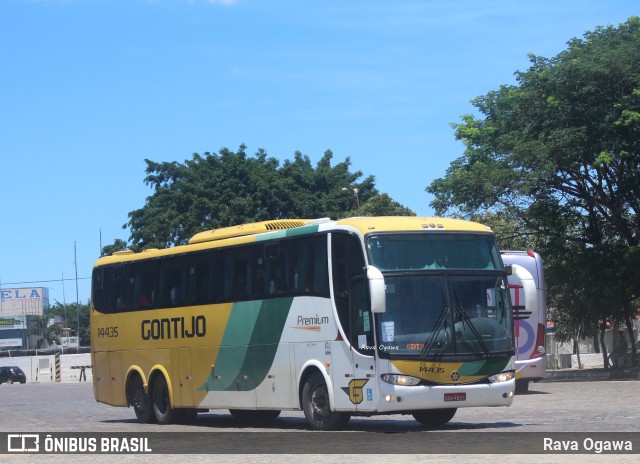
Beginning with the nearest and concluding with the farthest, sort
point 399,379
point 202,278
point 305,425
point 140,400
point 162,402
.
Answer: point 399,379 → point 305,425 → point 202,278 → point 162,402 → point 140,400

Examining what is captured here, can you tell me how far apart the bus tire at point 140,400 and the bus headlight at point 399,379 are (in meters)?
7.74

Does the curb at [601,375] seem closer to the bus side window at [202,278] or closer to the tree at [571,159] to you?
the tree at [571,159]

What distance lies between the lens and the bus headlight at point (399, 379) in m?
16.6

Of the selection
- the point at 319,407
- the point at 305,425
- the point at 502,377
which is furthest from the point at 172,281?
the point at 502,377

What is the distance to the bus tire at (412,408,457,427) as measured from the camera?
18.4 meters

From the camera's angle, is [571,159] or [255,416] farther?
Answer: [571,159]

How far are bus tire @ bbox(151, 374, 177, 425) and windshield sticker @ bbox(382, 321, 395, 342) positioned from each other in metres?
7.14

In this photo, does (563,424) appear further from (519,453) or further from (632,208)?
(632,208)

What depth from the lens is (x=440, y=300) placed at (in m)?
17.0

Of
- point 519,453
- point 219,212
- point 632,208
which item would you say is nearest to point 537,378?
point 632,208

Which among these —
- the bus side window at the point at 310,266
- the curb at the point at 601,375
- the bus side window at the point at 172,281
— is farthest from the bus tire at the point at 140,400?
the curb at the point at 601,375

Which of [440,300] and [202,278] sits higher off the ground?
[202,278]

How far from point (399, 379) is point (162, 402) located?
7622 millimetres

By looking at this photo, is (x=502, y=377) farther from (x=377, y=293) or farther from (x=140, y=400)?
(x=140, y=400)
